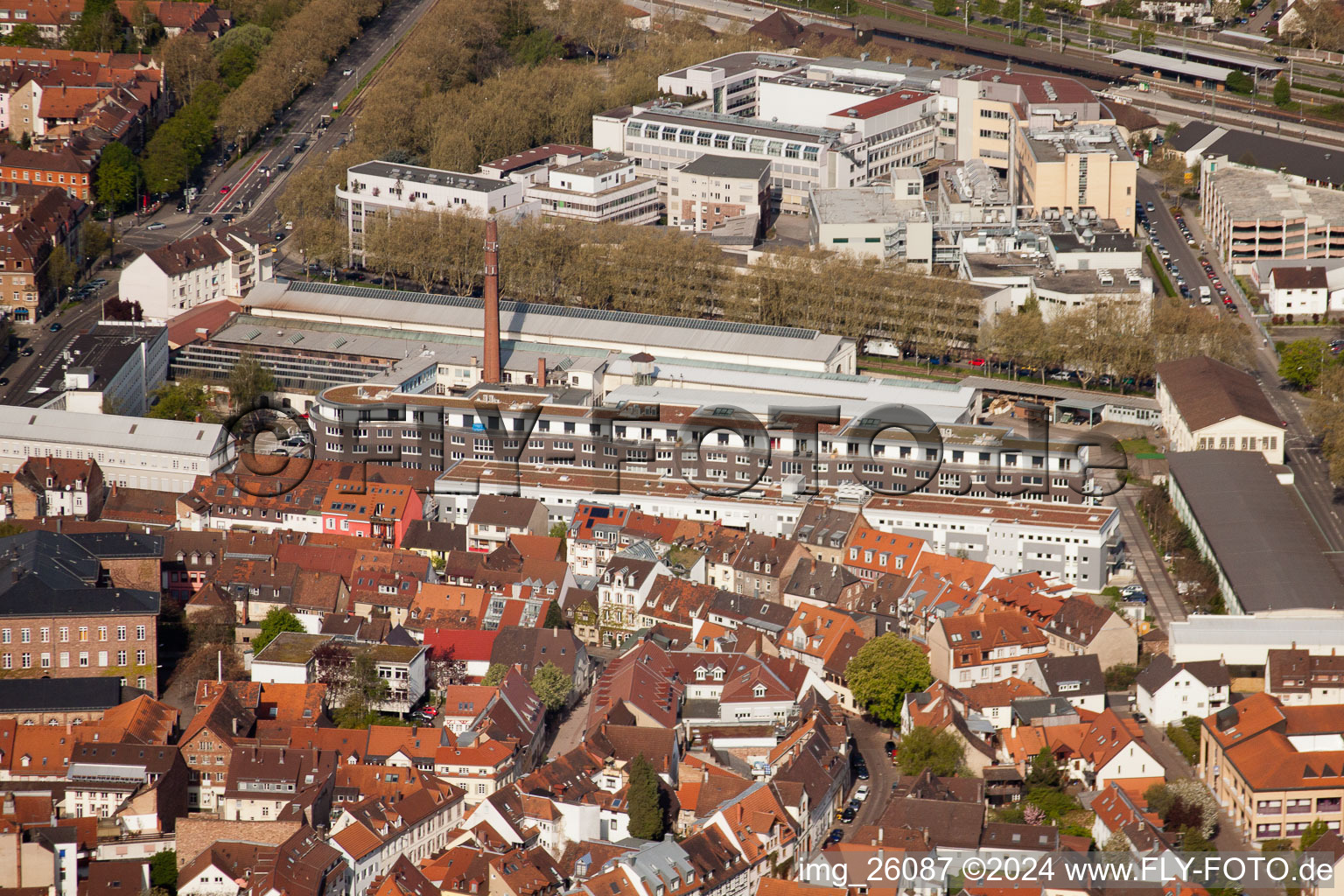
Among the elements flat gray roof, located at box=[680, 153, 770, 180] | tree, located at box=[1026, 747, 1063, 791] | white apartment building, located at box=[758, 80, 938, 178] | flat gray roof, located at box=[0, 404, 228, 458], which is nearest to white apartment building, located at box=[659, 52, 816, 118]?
white apartment building, located at box=[758, 80, 938, 178]

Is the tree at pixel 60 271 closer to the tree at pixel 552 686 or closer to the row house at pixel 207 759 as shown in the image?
the row house at pixel 207 759

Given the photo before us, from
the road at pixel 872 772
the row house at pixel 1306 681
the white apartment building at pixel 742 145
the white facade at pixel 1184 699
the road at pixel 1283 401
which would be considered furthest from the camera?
the white apartment building at pixel 742 145

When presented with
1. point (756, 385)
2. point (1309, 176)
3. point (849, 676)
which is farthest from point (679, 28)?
point (849, 676)

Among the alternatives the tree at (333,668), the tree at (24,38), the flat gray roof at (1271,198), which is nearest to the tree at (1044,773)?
the tree at (333,668)

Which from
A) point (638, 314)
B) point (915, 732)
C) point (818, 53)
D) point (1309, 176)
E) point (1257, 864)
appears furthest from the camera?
point (818, 53)

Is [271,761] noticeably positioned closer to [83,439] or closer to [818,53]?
[83,439]

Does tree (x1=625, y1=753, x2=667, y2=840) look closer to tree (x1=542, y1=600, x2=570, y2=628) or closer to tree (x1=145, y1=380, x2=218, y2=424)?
tree (x1=542, y1=600, x2=570, y2=628)
